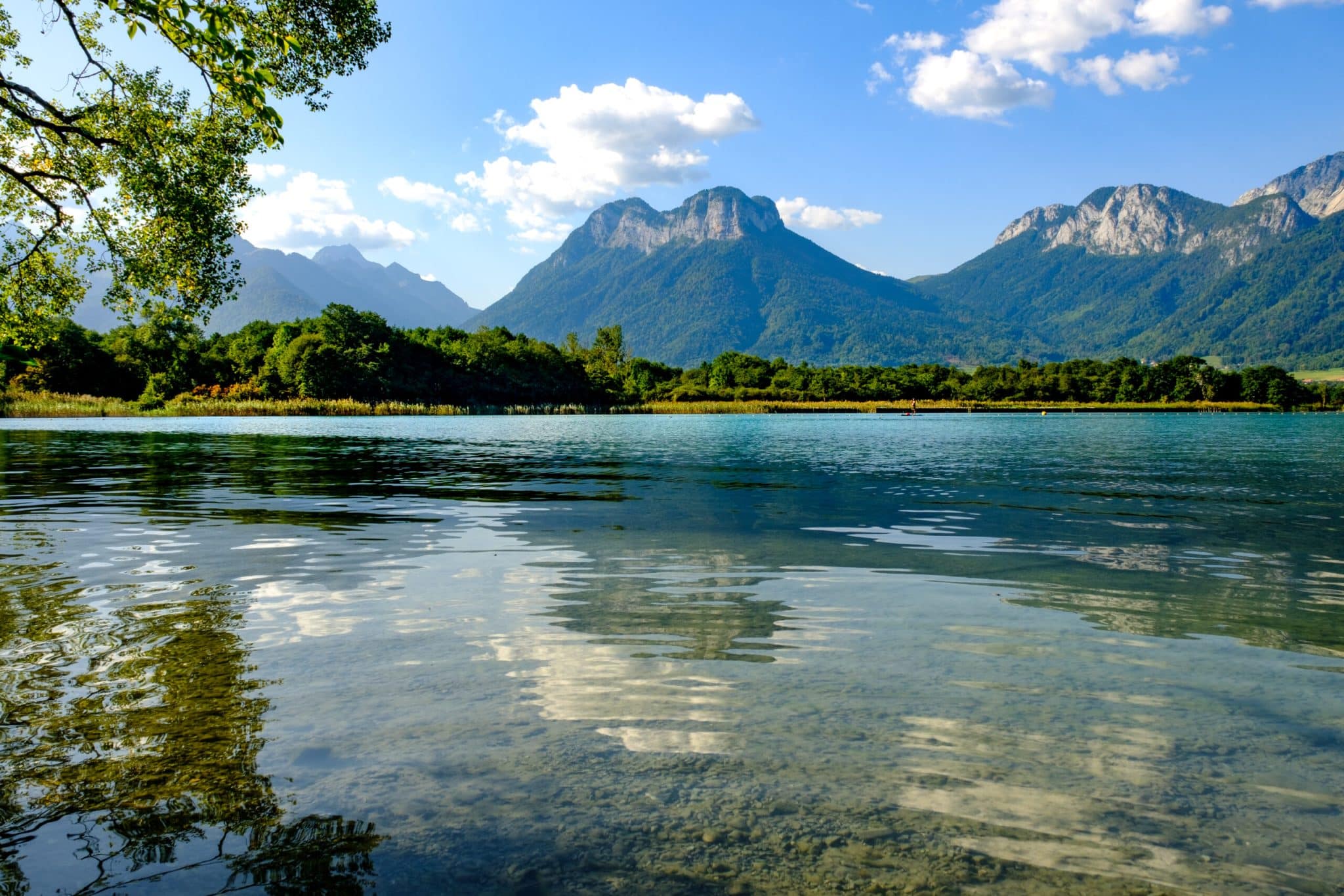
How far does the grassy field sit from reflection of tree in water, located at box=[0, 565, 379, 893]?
374ft

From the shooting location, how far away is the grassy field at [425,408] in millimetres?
104500

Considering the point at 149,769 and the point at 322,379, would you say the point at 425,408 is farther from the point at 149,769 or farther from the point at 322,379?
the point at 149,769

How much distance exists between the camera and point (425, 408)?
508 ft

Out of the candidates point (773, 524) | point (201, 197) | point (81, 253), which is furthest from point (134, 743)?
point (81, 253)

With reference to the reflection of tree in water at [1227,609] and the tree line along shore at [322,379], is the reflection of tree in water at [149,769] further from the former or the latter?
the tree line along shore at [322,379]

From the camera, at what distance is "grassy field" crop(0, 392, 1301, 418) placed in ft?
343

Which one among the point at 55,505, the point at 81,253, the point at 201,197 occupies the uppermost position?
the point at 201,197

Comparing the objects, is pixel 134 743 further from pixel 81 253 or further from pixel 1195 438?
pixel 1195 438

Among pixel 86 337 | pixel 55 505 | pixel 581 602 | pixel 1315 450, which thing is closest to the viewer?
pixel 581 602

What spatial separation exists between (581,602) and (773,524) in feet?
28.6

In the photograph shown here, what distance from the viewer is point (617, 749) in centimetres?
572

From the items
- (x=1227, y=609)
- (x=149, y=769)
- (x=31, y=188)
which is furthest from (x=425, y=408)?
(x=149, y=769)

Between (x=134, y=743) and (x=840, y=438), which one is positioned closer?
(x=134, y=743)

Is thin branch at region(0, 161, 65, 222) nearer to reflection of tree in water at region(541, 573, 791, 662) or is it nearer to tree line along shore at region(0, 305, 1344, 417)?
reflection of tree in water at region(541, 573, 791, 662)
